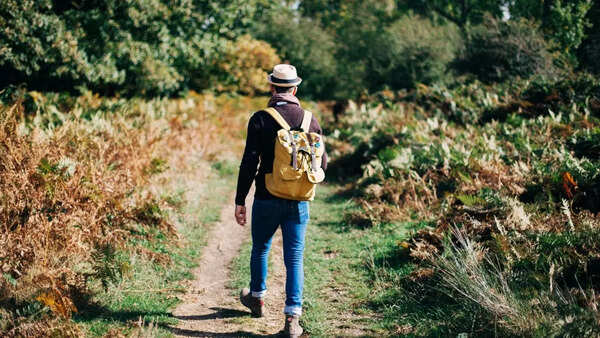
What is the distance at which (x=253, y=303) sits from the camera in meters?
4.41

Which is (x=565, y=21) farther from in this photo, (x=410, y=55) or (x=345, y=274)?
(x=345, y=274)

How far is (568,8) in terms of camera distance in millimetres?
14453

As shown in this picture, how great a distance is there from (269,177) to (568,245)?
2.47 metres

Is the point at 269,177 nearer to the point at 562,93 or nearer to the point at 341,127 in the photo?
the point at 562,93

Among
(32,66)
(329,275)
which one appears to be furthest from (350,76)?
(329,275)

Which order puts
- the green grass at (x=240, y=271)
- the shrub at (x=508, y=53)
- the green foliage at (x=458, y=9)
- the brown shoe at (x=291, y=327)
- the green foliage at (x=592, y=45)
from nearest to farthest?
the brown shoe at (x=291, y=327) < the green grass at (x=240, y=271) < the green foliage at (x=592, y=45) < the shrub at (x=508, y=53) < the green foliage at (x=458, y=9)

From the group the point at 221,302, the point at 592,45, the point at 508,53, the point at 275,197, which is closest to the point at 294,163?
the point at 275,197

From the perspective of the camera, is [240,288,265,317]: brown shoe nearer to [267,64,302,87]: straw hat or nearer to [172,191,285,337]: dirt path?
[172,191,285,337]: dirt path

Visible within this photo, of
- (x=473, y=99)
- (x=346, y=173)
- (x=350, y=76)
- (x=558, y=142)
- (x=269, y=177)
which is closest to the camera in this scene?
(x=269, y=177)

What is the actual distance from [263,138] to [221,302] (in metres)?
1.79

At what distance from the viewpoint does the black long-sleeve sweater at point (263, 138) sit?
3904 mm

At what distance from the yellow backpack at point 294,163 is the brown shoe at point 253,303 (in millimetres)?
1047

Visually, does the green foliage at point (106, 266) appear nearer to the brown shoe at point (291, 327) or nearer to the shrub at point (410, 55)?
the brown shoe at point (291, 327)

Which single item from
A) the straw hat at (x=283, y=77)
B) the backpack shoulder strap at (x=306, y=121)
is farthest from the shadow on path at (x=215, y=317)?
the straw hat at (x=283, y=77)
